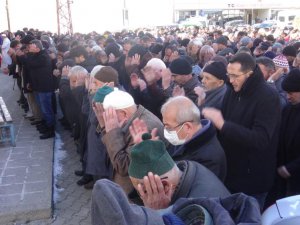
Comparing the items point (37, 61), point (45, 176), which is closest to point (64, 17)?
point (37, 61)

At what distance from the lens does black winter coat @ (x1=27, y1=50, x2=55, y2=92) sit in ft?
25.3

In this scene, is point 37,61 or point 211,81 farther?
point 37,61

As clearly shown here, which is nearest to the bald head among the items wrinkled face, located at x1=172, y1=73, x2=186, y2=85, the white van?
wrinkled face, located at x1=172, y1=73, x2=186, y2=85

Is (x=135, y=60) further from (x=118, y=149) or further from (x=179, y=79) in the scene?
(x=118, y=149)

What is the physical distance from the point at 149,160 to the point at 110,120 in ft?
4.23

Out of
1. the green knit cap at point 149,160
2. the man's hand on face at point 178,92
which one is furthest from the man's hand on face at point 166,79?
the green knit cap at point 149,160

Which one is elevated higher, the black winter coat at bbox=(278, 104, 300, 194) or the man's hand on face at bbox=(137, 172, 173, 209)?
the man's hand on face at bbox=(137, 172, 173, 209)

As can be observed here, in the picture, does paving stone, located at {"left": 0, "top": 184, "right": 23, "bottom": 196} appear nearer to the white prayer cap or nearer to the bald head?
the white prayer cap

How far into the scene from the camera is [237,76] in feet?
10.7

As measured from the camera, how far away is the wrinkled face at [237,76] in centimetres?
323

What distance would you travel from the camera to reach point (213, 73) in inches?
163

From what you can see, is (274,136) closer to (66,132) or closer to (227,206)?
(227,206)

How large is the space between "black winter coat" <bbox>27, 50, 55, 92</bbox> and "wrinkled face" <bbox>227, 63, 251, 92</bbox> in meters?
5.16

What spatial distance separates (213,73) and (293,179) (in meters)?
1.29
